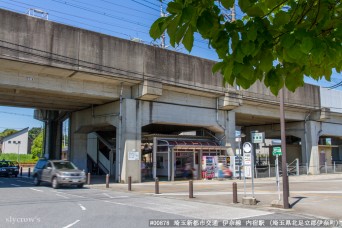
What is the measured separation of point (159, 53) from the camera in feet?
86.9

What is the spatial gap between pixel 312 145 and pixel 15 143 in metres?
71.4

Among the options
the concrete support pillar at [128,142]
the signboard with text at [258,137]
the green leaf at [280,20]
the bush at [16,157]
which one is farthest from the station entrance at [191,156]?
the bush at [16,157]

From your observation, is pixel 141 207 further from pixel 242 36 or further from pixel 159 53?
pixel 159 53

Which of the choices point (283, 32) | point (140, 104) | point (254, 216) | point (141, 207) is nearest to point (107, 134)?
point (140, 104)

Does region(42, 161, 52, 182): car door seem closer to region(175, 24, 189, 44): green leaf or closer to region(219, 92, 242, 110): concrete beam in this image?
region(219, 92, 242, 110): concrete beam

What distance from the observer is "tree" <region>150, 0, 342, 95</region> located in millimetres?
2986

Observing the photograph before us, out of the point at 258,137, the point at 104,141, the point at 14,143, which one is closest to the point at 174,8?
the point at 258,137

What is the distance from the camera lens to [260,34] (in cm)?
313

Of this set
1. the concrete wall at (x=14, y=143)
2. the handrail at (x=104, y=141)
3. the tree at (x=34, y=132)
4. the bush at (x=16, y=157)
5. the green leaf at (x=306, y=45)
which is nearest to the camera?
the green leaf at (x=306, y=45)

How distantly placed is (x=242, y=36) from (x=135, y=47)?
22.6 metres

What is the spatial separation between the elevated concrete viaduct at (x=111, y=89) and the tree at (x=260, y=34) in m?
18.7

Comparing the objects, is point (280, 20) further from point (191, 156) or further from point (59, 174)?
point (191, 156)

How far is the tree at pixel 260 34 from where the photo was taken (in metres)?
2.99

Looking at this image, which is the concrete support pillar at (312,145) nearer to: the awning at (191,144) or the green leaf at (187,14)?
the awning at (191,144)
